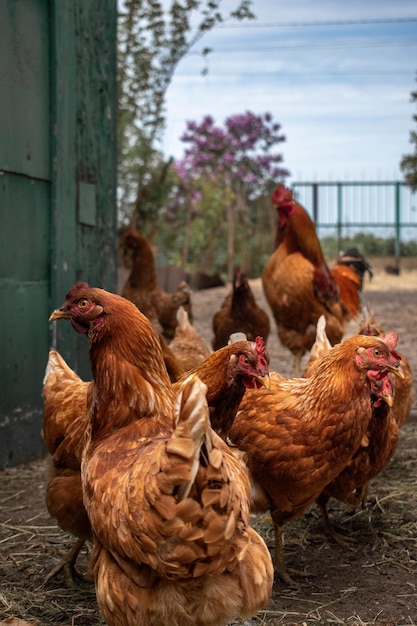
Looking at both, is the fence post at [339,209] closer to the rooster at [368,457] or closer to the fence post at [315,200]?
the fence post at [315,200]

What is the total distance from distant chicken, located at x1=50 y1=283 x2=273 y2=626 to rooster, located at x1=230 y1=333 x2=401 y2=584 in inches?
30.4

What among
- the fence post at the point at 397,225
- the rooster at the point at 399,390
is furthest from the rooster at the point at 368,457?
the fence post at the point at 397,225

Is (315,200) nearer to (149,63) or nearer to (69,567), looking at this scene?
(149,63)

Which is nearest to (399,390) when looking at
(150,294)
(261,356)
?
(261,356)

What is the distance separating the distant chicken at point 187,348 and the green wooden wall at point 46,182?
0.69 m

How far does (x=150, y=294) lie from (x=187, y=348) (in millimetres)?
2339

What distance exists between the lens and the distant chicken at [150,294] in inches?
291

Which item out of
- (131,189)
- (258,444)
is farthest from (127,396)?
(131,189)

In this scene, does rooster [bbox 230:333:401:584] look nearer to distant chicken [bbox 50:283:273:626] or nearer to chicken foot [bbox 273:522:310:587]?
chicken foot [bbox 273:522:310:587]

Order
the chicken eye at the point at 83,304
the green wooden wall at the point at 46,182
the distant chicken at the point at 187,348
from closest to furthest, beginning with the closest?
the chicken eye at the point at 83,304, the green wooden wall at the point at 46,182, the distant chicken at the point at 187,348

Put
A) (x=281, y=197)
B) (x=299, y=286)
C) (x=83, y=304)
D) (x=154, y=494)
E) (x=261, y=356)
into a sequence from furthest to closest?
(x=281, y=197) < (x=299, y=286) < (x=261, y=356) < (x=83, y=304) < (x=154, y=494)

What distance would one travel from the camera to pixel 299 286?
638 centimetres

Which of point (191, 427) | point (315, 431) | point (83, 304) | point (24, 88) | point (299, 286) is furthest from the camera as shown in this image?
point (299, 286)

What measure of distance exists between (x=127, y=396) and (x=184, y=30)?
11273 mm
